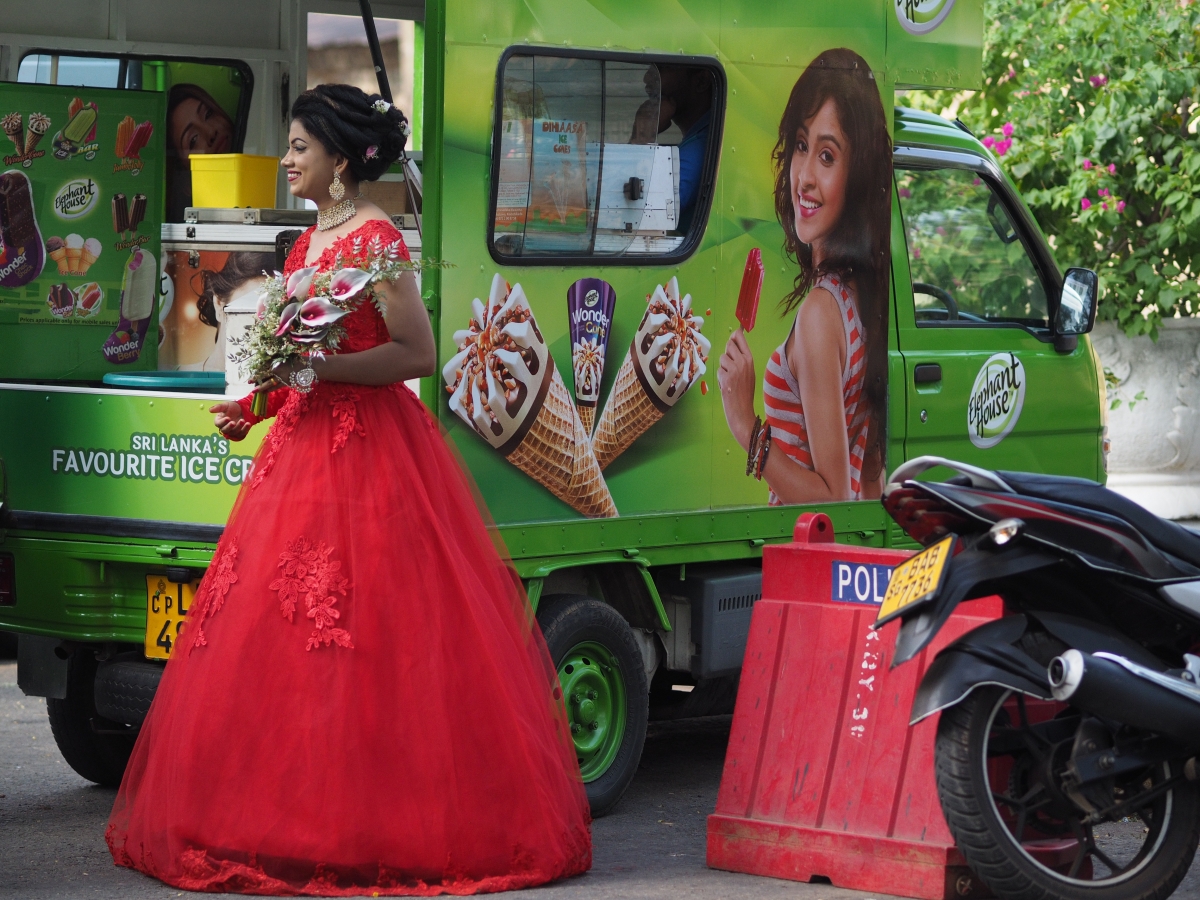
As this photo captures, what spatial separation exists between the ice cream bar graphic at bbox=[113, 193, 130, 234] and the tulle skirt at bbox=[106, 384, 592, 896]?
2.06m

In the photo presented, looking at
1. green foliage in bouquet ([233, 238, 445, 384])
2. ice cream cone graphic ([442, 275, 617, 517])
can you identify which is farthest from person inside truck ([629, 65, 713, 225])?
green foliage in bouquet ([233, 238, 445, 384])

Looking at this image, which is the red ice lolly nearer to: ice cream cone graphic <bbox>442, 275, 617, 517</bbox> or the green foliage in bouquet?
ice cream cone graphic <bbox>442, 275, 617, 517</bbox>

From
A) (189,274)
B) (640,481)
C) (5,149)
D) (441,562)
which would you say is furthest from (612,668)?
(5,149)

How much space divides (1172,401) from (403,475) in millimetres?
8975

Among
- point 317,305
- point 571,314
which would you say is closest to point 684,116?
point 571,314

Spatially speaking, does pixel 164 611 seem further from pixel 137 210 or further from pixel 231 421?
pixel 137 210

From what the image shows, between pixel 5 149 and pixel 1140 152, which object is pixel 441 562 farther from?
pixel 1140 152

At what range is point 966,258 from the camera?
12.7m

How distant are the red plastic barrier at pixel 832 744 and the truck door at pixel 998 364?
1.81 metres

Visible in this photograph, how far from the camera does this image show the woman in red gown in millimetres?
4672

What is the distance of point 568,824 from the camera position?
4.98m

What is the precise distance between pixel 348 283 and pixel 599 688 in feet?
5.65

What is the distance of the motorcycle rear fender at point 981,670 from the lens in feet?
14.2

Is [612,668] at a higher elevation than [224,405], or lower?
lower
